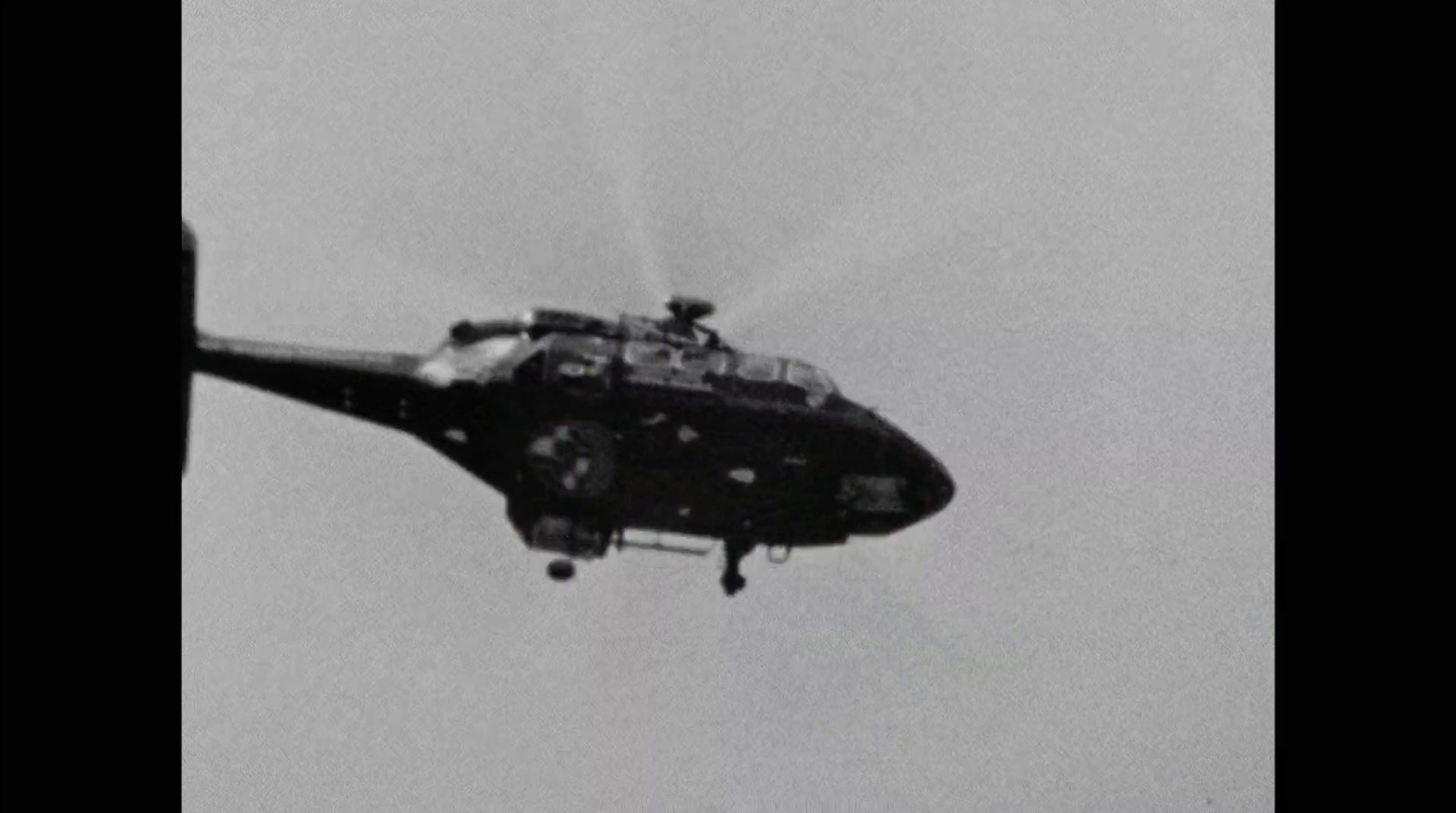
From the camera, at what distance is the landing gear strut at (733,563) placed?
40.7 metres

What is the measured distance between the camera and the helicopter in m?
38.2

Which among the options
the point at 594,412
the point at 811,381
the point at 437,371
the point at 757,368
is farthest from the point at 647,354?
the point at 437,371

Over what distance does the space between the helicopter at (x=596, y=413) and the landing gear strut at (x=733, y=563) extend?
66cm

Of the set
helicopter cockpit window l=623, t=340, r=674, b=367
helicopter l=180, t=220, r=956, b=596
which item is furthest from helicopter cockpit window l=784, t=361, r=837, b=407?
helicopter cockpit window l=623, t=340, r=674, b=367

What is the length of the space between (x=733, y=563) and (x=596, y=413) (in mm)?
5013

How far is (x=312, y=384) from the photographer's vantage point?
38.3 meters

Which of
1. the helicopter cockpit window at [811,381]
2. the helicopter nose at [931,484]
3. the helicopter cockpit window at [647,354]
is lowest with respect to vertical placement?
the helicopter nose at [931,484]

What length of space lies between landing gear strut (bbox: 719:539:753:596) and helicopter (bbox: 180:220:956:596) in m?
0.66

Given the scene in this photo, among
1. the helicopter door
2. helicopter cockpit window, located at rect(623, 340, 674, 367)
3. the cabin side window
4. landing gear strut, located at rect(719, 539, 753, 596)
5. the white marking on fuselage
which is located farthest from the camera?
landing gear strut, located at rect(719, 539, 753, 596)

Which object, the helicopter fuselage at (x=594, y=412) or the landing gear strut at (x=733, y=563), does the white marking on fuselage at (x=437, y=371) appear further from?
Result: the landing gear strut at (x=733, y=563)

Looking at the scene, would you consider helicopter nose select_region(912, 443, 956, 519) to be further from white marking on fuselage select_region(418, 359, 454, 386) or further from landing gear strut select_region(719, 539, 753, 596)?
white marking on fuselage select_region(418, 359, 454, 386)

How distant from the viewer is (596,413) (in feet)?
126

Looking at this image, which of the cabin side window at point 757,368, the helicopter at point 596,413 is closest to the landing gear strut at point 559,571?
the helicopter at point 596,413
